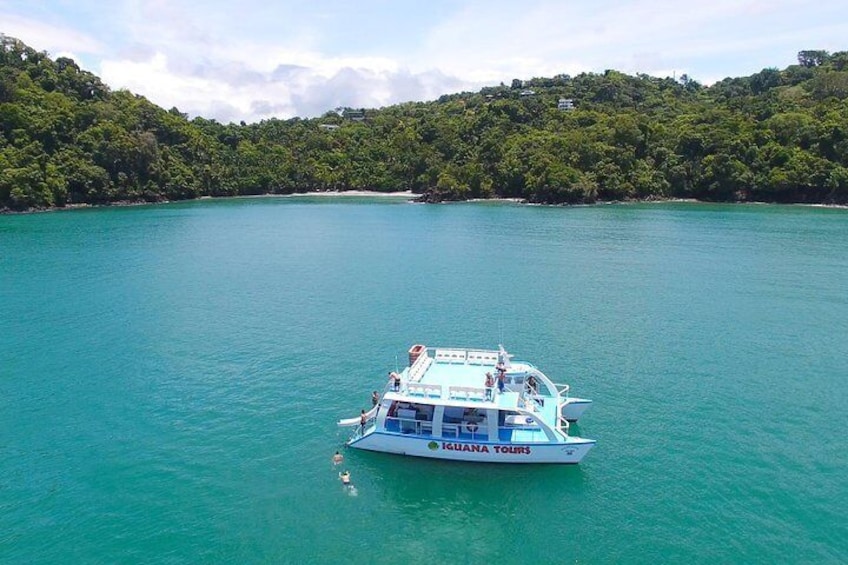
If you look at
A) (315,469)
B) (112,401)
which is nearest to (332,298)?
(112,401)

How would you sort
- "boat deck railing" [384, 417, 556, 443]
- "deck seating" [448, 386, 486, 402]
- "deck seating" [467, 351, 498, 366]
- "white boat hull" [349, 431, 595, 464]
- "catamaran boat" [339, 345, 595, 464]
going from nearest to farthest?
"white boat hull" [349, 431, 595, 464] → "catamaran boat" [339, 345, 595, 464] → "boat deck railing" [384, 417, 556, 443] → "deck seating" [448, 386, 486, 402] → "deck seating" [467, 351, 498, 366]

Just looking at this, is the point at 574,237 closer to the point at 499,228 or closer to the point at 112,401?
the point at 499,228

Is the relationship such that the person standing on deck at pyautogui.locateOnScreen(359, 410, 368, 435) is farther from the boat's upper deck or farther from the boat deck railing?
the boat's upper deck

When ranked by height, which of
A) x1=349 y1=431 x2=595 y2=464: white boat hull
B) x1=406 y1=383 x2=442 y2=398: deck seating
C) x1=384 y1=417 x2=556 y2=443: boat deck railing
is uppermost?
x1=406 y1=383 x2=442 y2=398: deck seating

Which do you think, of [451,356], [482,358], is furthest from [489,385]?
[451,356]

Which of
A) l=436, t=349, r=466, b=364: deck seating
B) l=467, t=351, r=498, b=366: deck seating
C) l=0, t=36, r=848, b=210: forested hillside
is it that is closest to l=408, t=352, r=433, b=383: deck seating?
l=436, t=349, r=466, b=364: deck seating

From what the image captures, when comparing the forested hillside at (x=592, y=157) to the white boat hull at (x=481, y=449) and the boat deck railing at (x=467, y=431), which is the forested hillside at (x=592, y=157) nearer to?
the boat deck railing at (x=467, y=431)

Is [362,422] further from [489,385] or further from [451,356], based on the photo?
[489,385]
